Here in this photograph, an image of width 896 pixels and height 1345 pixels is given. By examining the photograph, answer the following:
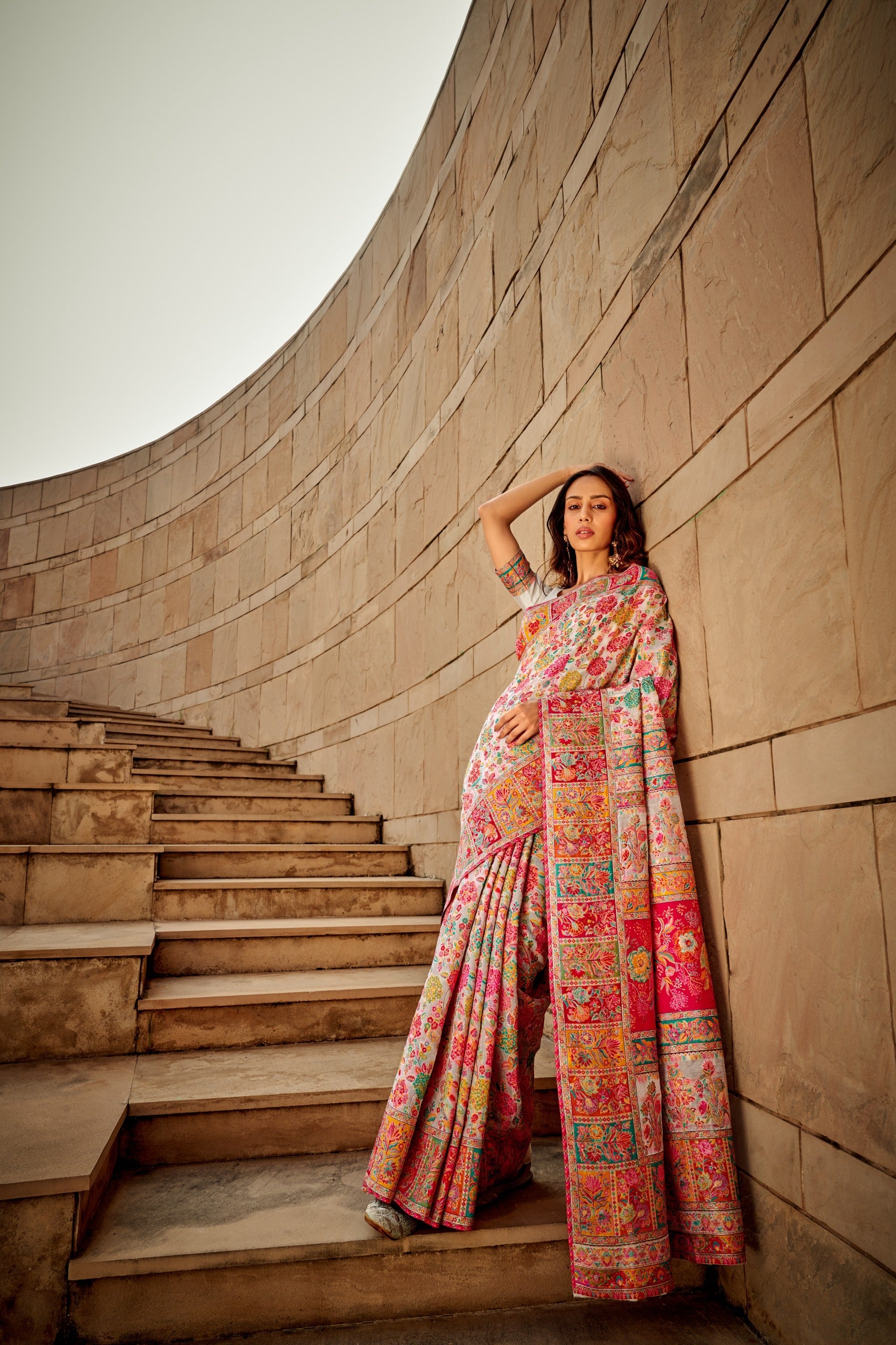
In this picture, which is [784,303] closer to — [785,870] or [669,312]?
[669,312]

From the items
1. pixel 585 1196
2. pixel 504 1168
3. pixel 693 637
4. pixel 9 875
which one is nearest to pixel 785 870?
pixel 693 637

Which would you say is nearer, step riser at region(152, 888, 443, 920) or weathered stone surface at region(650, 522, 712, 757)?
weathered stone surface at region(650, 522, 712, 757)

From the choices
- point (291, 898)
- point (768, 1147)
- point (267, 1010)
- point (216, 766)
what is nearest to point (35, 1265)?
point (267, 1010)

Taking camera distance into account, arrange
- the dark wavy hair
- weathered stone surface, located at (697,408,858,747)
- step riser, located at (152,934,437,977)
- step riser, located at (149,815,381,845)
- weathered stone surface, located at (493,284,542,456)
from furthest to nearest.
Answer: step riser, located at (149,815,381,845) → weathered stone surface, located at (493,284,542,456) → step riser, located at (152,934,437,977) → the dark wavy hair → weathered stone surface, located at (697,408,858,747)

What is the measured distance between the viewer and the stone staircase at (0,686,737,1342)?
1468 millimetres

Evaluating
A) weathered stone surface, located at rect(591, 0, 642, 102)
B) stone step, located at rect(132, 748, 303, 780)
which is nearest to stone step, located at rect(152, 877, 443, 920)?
stone step, located at rect(132, 748, 303, 780)

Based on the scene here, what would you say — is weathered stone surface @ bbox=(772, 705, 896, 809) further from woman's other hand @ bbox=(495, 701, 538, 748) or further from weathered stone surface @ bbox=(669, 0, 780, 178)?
weathered stone surface @ bbox=(669, 0, 780, 178)

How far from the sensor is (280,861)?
350 centimetres

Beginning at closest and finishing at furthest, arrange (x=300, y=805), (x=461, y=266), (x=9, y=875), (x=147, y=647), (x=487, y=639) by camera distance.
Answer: (x=9, y=875) < (x=487, y=639) < (x=461, y=266) < (x=300, y=805) < (x=147, y=647)

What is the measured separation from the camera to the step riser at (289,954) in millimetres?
2598

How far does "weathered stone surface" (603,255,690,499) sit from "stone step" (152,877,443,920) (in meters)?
1.92

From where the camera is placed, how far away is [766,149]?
1.56 m

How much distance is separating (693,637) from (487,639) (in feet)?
4.81

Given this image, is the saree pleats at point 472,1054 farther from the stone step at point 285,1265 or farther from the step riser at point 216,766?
the step riser at point 216,766
